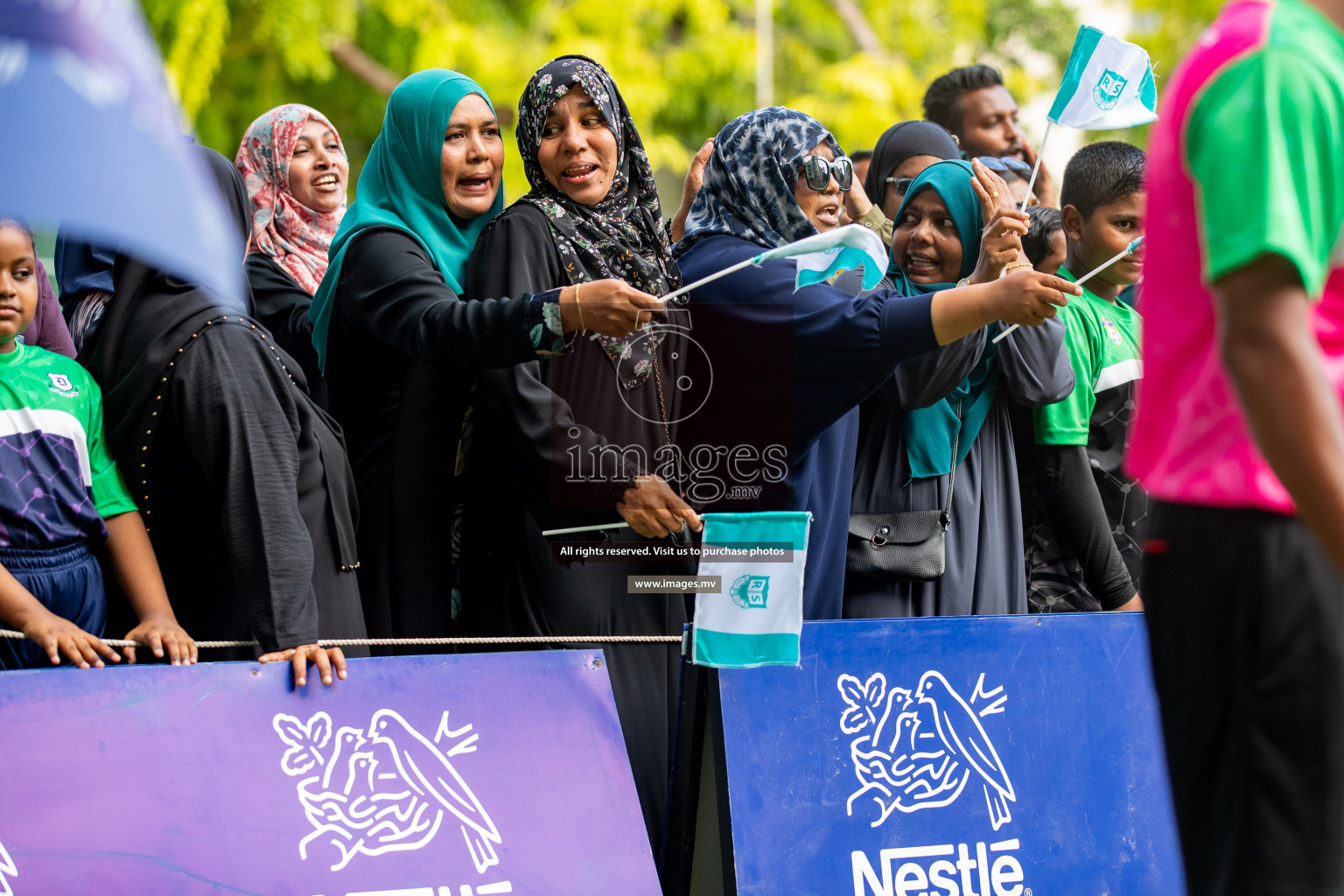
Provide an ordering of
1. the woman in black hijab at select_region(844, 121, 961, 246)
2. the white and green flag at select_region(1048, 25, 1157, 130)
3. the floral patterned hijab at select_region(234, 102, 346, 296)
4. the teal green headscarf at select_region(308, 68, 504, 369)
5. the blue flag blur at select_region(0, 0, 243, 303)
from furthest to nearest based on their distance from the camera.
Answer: the woman in black hijab at select_region(844, 121, 961, 246), the floral patterned hijab at select_region(234, 102, 346, 296), the white and green flag at select_region(1048, 25, 1157, 130), the teal green headscarf at select_region(308, 68, 504, 369), the blue flag blur at select_region(0, 0, 243, 303)

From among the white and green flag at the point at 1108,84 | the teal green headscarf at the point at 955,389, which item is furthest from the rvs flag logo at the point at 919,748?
the white and green flag at the point at 1108,84

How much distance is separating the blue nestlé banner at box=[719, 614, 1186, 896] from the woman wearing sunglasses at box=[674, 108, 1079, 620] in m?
0.31

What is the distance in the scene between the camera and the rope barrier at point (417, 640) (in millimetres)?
2868

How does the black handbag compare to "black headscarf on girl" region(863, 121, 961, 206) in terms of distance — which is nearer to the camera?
the black handbag

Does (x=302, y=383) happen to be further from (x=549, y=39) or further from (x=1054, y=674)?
(x=549, y=39)

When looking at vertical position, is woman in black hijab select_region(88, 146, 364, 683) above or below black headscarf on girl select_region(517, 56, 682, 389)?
below

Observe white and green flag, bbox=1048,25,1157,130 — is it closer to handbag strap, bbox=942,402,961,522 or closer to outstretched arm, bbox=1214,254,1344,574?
handbag strap, bbox=942,402,961,522

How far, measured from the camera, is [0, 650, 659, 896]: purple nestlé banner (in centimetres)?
265

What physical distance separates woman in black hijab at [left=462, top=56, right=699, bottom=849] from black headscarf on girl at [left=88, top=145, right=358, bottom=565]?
370 mm

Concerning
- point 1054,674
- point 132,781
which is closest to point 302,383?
point 132,781

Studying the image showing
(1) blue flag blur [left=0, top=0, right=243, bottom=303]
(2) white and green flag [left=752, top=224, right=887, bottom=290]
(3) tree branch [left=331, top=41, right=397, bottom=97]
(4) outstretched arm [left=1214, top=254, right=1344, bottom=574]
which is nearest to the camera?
(4) outstretched arm [left=1214, top=254, right=1344, bottom=574]

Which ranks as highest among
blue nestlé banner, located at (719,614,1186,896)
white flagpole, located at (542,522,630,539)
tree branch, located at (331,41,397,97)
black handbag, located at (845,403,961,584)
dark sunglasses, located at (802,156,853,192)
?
tree branch, located at (331,41,397,97)

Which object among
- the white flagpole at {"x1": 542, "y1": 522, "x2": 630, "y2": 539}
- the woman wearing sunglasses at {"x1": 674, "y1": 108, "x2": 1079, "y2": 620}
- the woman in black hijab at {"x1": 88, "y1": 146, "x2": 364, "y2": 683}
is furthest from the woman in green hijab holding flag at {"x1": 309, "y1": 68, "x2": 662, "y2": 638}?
the woman wearing sunglasses at {"x1": 674, "y1": 108, "x2": 1079, "y2": 620}

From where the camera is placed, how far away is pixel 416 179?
359cm
